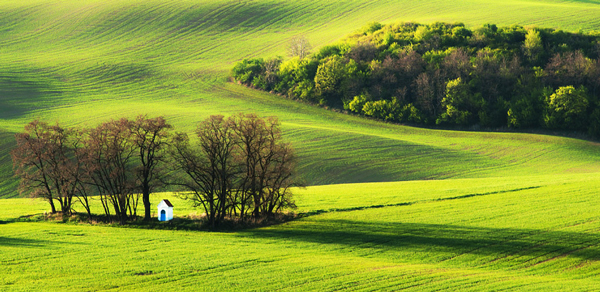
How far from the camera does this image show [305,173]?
56.5 meters

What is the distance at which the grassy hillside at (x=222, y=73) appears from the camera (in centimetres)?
6000

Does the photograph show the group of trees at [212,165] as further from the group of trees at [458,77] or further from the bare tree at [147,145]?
the group of trees at [458,77]

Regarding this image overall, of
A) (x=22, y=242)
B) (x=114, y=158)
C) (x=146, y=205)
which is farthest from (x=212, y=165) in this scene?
(x=22, y=242)

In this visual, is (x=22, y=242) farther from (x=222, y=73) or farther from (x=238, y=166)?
(x=222, y=73)

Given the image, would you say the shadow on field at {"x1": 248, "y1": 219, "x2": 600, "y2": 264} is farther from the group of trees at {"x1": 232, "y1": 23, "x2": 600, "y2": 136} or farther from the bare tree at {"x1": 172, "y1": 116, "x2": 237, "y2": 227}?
the group of trees at {"x1": 232, "y1": 23, "x2": 600, "y2": 136}

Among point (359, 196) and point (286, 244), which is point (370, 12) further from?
point (286, 244)

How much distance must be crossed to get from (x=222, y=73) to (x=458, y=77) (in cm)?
4035

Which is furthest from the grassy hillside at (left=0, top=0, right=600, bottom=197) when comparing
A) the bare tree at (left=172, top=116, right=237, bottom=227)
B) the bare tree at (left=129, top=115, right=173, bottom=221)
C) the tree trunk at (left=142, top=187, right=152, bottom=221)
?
the tree trunk at (left=142, top=187, right=152, bottom=221)

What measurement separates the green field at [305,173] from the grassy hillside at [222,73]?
1.10ft

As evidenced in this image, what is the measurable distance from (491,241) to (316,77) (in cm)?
6208

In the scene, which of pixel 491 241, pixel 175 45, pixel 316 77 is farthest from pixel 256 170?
pixel 175 45

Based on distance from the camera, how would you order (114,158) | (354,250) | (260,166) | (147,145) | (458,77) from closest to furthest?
(354,250), (147,145), (114,158), (260,166), (458,77)

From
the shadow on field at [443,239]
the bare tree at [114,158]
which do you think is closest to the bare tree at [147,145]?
the bare tree at [114,158]

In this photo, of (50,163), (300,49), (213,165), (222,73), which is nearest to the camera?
(213,165)
